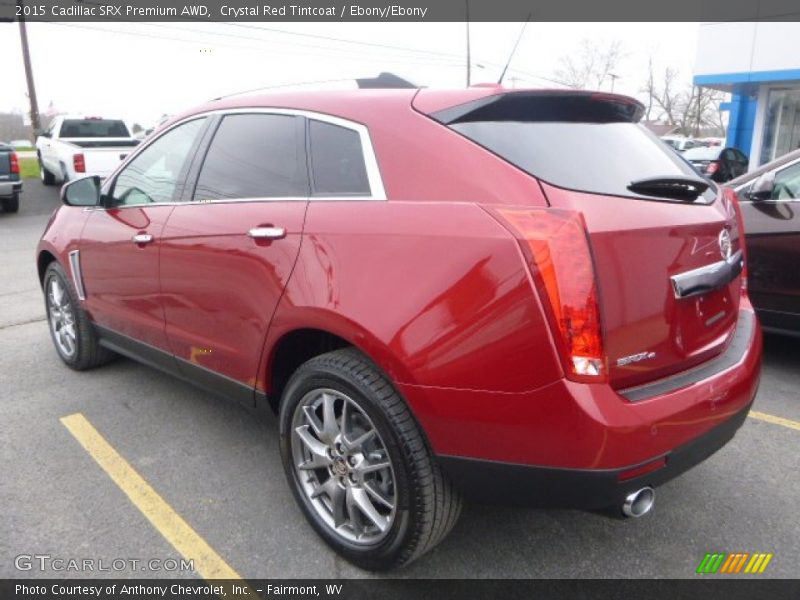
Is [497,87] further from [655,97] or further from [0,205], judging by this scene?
[655,97]

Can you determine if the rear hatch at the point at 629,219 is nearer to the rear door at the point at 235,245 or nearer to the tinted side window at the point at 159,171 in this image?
the rear door at the point at 235,245

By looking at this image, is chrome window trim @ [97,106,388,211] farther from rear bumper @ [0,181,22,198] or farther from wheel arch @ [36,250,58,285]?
rear bumper @ [0,181,22,198]

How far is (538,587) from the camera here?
2328mm

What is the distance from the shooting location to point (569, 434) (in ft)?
6.10

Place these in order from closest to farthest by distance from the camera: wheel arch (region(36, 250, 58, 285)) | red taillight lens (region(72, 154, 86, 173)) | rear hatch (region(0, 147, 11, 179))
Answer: wheel arch (region(36, 250, 58, 285)), rear hatch (region(0, 147, 11, 179)), red taillight lens (region(72, 154, 86, 173))

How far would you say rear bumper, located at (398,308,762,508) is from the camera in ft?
6.11

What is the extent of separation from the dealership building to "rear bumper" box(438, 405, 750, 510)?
15446 millimetres

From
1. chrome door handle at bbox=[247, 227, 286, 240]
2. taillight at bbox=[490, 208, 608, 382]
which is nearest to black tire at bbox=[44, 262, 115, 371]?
chrome door handle at bbox=[247, 227, 286, 240]

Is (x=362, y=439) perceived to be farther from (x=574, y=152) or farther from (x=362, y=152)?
(x=574, y=152)

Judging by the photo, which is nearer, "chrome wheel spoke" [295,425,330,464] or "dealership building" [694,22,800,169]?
"chrome wheel spoke" [295,425,330,464]

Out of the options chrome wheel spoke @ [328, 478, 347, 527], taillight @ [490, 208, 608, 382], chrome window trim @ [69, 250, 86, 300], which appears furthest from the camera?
chrome window trim @ [69, 250, 86, 300]

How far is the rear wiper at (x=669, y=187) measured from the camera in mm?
2203

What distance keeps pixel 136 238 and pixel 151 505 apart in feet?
4.47
